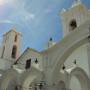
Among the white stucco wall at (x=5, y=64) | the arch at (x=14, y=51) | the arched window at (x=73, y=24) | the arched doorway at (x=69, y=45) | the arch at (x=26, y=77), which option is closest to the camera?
the arched doorway at (x=69, y=45)

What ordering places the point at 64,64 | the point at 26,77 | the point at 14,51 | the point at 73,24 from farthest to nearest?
1. the point at 14,51
2. the point at 73,24
3. the point at 64,64
4. the point at 26,77

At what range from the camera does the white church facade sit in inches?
524

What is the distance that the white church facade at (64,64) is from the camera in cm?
1331


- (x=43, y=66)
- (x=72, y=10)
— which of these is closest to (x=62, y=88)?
(x=43, y=66)

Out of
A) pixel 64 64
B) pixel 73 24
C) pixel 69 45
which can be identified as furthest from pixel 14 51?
pixel 69 45

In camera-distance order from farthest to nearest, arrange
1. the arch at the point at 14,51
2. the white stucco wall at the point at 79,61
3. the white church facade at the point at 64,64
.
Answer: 1. the arch at the point at 14,51
2. the white stucco wall at the point at 79,61
3. the white church facade at the point at 64,64

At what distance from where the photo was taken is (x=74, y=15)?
21.8 m

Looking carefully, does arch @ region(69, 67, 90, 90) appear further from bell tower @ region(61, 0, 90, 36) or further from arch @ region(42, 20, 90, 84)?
bell tower @ region(61, 0, 90, 36)

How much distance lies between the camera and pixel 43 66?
584 inches

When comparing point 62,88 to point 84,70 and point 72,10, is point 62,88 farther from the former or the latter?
point 72,10

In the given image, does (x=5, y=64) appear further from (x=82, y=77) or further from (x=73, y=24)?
(x=82, y=77)

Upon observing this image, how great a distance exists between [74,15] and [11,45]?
10.9 metres

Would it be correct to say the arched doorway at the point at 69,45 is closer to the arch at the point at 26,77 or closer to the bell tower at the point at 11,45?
the arch at the point at 26,77

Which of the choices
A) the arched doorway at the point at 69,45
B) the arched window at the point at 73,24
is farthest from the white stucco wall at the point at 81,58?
the arched window at the point at 73,24
